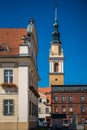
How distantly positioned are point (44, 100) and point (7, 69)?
57.9 meters

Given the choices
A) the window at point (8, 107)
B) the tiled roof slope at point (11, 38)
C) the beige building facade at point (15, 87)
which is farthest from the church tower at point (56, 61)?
the window at point (8, 107)

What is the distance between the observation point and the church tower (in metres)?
117

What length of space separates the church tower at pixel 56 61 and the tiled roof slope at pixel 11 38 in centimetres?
6958

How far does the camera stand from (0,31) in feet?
148

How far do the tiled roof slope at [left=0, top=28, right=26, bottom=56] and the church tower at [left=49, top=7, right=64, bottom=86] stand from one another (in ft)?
228

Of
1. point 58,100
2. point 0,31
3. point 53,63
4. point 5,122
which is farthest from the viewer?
point 53,63

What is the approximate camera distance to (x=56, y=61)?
12075cm

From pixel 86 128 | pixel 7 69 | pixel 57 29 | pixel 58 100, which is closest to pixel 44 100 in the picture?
pixel 58 100

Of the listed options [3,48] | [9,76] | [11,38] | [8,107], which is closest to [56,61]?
[11,38]

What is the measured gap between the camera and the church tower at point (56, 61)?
384 ft

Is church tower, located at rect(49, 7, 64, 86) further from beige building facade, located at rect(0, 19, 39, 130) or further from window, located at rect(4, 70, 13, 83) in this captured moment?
window, located at rect(4, 70, 13, 83)

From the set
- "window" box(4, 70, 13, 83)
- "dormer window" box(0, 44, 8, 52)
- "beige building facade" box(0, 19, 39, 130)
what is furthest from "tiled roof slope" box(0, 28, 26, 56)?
"window" box(4, 70, 13, 83)

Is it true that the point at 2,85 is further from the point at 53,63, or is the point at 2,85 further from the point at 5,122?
the point at 53,63

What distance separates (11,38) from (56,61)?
7822 cm
